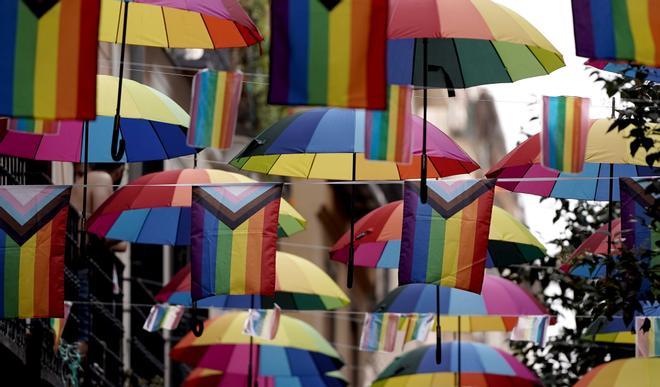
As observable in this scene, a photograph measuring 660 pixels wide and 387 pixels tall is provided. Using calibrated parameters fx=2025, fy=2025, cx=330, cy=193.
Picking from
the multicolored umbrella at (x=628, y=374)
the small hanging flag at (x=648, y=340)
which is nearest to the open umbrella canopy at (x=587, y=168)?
the small hanging flag at (x=648, y=340)

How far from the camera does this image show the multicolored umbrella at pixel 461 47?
14586mm

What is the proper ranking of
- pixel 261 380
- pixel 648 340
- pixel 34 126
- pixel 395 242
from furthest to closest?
pixel 261 380, pixel 395 242, pixel 648 340, pixel 34 126

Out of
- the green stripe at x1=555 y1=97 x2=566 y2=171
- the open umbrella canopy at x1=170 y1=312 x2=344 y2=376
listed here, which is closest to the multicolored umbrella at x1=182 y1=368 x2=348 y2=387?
the open umbrella canopy at x1=170 y1=312 x2=344 y2=376

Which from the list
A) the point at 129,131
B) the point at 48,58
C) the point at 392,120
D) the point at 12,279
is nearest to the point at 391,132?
the point at 392,120

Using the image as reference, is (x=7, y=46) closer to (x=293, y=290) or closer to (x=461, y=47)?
(x=461, y=47)

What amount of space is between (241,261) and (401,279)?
1.23m

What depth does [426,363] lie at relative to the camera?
2020 cm

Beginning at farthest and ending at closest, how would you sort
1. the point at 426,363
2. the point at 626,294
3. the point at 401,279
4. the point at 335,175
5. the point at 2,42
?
1. the point at 426,363
2. the point at 335,175
3. the point at 401,279
4. the point at 626,294
5. the point at 2,42

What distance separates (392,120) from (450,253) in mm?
2525

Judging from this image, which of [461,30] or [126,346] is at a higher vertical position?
[461,30]

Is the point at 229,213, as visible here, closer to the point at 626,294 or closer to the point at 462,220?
the point at 462,220

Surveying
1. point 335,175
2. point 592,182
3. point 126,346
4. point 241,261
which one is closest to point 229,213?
point 241,261

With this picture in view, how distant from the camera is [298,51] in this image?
1221 cm

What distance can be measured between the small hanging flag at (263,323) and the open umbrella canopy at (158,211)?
0.75 meters
